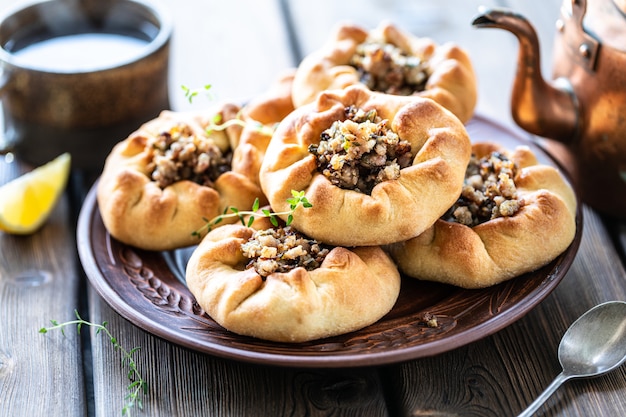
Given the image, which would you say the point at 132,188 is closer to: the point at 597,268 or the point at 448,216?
the point at 448,216

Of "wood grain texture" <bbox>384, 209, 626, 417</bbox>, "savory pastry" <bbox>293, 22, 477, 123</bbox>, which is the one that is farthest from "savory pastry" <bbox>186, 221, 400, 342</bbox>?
"savory pastry" <bbox>293, 22, 477, 123</bbox>

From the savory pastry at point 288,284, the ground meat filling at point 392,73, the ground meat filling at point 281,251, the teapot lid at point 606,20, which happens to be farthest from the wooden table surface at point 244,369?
the ground meat filling at point 392,73

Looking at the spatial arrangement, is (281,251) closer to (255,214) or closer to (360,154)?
(255,214)

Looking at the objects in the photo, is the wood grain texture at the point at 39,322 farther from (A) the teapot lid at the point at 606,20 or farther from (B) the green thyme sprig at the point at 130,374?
(A) the teapot lid at the point at 606,20

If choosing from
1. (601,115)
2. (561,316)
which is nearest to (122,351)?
(561,316)

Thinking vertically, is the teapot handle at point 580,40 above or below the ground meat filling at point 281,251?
above

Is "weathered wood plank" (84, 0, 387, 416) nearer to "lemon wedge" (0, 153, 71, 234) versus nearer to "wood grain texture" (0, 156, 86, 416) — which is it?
"wood grain texture" (0, 156, 86, 416)
